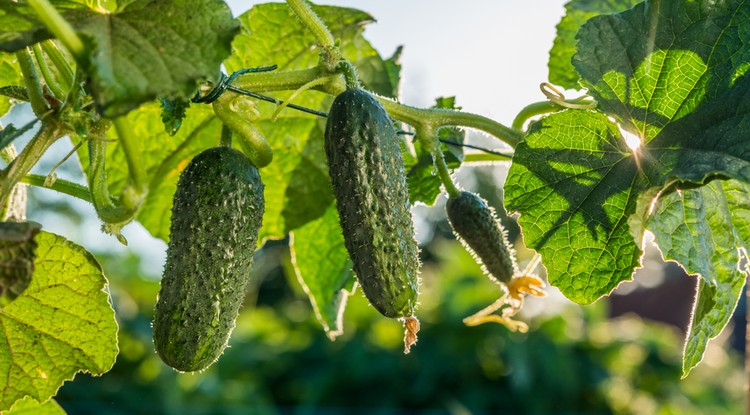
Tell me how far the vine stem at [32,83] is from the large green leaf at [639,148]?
0.72 metres

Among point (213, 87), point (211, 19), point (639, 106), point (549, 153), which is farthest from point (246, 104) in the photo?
point (639, 106)

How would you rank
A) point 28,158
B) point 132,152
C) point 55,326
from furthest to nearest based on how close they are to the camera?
point 55,326
point 28,158
point 132,152

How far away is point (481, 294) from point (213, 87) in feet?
25.1

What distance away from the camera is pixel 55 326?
1.34 metres

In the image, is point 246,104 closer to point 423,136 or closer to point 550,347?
point 423,136

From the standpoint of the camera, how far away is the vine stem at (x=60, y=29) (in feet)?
2.67

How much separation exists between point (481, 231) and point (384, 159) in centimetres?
45

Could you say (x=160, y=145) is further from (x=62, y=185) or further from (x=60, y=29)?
(x=60, y=29)

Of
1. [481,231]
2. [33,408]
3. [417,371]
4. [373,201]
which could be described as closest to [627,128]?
[481,231]

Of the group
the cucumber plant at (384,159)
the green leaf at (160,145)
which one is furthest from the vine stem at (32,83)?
the green leaf at (160,145)

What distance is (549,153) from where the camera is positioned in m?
1.31

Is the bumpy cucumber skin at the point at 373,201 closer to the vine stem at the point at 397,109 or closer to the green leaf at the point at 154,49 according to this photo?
the vine stem at the point at 397,109

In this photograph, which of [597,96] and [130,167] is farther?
[597,96]

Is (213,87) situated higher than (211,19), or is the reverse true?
(211,19)
